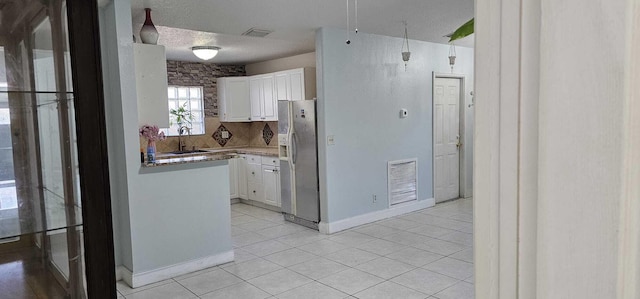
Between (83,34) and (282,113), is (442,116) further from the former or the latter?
(83,34)

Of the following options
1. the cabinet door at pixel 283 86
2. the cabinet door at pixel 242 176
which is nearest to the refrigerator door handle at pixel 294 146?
the cabinet door at pixel 283 86

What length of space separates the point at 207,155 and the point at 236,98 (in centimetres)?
197

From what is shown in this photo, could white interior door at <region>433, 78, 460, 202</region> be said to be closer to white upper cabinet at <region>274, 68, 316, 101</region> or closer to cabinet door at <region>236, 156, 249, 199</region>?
white upper cabinet at <region>274, 68, 316, 101</region>

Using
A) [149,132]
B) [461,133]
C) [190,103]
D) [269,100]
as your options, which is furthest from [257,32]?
[461,133]

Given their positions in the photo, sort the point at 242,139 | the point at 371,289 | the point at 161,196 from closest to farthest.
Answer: the point at 371,289
the point at 161,196
the point at 242,139

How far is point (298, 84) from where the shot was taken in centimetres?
634

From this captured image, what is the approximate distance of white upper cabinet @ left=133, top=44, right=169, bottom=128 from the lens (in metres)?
3.82

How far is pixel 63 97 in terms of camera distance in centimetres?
138

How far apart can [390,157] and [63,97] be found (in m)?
4.87

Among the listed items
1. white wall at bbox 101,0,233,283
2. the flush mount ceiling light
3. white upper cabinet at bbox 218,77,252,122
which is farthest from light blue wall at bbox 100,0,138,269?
white upper cabinet at bbox 218,77,252,122

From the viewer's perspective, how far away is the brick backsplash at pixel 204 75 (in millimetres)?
7367

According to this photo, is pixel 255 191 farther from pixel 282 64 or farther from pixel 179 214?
pixel 179 214

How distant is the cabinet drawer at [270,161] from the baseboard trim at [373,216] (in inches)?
57.9
